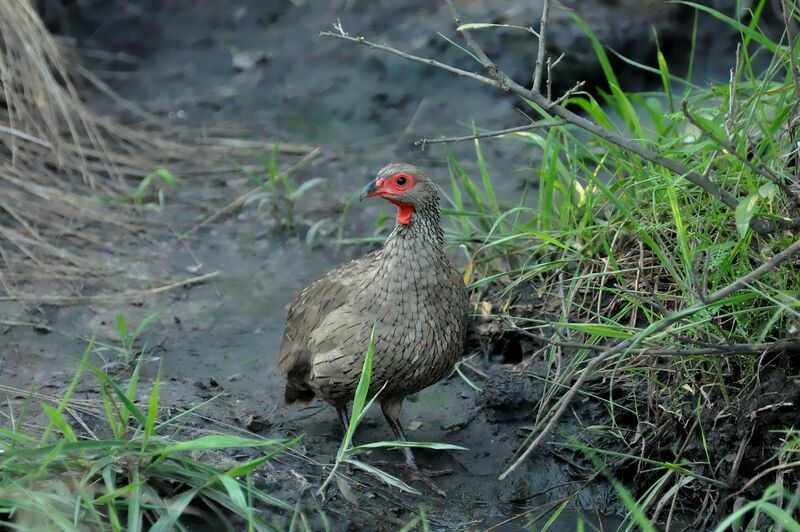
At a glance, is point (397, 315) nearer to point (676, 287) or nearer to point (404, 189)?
point (404, 189)

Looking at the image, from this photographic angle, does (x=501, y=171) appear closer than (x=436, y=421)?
No

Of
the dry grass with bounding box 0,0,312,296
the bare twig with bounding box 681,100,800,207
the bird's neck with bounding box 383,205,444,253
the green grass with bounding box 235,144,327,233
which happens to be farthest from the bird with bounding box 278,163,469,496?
the dry grass with bounding box 0,0,312,296

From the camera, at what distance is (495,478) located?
4395 mm

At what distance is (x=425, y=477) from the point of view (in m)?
4.34

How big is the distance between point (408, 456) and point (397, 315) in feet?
2.12

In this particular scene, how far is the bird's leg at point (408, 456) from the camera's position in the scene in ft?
14.2

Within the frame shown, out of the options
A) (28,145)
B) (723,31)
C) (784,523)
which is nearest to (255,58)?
(28,145)

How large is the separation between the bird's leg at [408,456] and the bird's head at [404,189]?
2.64 ft

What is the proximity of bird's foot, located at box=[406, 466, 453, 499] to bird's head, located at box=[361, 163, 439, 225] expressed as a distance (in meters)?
1.01

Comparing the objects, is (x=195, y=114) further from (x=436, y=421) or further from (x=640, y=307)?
(x=640, y=307)

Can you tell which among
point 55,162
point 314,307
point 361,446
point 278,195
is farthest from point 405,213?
point 55,162

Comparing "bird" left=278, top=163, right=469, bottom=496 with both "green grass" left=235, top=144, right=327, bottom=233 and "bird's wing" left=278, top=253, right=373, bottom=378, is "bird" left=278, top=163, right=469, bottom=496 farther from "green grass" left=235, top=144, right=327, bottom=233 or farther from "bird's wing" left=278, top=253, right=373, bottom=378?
"green grass" left=235, top=144, right=327, bottom=233

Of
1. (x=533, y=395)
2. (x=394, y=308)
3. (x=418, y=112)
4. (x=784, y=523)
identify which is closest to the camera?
(x=784, y=523)

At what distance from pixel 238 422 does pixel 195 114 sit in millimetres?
4244
